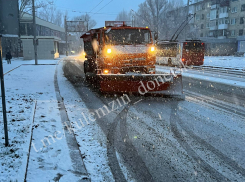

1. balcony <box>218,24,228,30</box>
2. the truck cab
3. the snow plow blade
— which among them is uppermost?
balcony <box>218,24,228,30</box>

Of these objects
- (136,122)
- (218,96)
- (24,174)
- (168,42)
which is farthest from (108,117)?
(168,42)

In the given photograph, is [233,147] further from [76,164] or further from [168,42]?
[168,42]

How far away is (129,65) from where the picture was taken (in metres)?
8.20

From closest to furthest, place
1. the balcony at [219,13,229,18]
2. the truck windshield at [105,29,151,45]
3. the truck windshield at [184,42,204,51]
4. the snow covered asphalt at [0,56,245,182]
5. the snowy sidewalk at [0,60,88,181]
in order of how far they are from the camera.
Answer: the snowy sidewalk at [0,60,88,181] → the snow covered asphalt at [0,56,245,182] → the truck windshield at [105,29,151,45] → the truck windshield at [184,42,204,51] → the balcony at [219,13,229,18]

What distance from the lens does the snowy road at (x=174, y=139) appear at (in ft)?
10.0

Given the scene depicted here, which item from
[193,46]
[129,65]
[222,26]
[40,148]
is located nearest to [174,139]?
[40,148]

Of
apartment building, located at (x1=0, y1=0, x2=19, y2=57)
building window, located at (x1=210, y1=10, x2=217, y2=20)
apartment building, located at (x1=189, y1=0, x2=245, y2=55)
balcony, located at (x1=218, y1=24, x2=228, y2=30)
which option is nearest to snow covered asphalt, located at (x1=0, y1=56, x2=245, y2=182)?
apartment building, located at (x1=0, y1=0, x2=19, y2=57)

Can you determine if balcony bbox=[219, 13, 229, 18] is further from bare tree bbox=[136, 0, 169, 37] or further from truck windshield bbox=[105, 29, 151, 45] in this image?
truck windshield bbox=[105, 29, 151, 45]

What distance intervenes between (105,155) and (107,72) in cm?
501

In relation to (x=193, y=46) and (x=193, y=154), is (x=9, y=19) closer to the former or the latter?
(x=193, y=154)

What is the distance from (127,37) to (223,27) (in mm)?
52771

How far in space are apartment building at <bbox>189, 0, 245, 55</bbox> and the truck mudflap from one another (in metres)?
48.0

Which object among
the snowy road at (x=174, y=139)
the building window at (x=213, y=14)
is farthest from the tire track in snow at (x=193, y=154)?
the building window at (x=213, y=14)

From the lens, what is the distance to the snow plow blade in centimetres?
717
